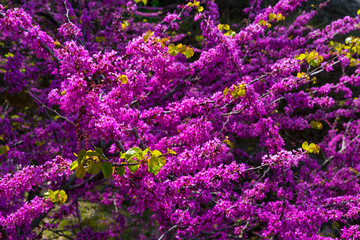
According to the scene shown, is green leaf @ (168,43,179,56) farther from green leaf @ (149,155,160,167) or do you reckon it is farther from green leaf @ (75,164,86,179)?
green leaf @ (75,164,86,179)

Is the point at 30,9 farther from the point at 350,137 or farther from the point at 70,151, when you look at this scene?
the point at 350,137

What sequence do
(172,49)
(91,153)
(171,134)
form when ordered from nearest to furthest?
(91,153), (172,49), (171,134)

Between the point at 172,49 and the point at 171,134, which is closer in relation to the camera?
the point at 172,49

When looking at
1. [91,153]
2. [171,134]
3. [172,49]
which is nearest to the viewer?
[91,153]

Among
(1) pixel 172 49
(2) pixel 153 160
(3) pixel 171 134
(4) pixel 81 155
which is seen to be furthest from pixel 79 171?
(3) pixel 171 134

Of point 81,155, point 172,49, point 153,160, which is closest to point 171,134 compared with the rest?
point 172,49

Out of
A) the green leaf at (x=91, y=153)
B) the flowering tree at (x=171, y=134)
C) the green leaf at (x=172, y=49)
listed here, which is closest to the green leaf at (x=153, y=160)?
the flowering tree at (x=171, y=134)

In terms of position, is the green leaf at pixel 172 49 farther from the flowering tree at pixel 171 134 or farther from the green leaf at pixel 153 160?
the green leaf at pixel 153 160

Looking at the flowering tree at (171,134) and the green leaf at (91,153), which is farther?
the flowering tree at (171,134)

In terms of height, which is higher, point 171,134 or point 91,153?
point 91,153

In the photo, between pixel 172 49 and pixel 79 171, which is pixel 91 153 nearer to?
pixel 79 171

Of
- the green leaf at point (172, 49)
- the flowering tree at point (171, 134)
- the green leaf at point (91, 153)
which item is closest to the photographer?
the green leaf at point (91, 153)

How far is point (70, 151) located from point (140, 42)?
8.66 feet

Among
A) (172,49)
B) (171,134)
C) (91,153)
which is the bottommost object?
(171,134)
